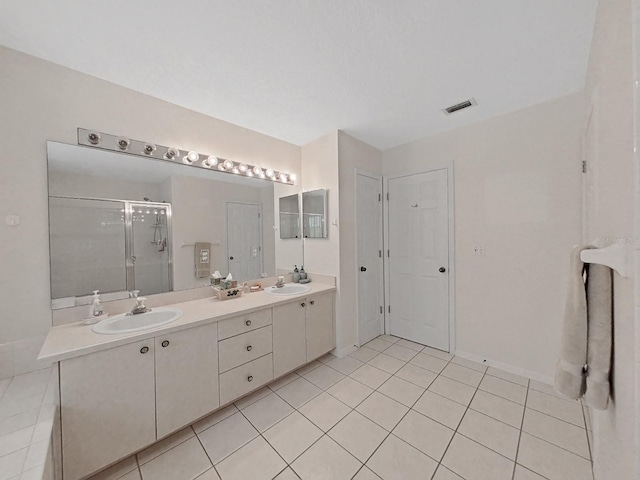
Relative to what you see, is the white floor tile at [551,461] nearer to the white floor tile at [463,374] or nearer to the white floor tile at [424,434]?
the white floor tile at [424,434]

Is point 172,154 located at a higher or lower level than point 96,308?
higher

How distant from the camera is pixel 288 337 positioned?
216cm

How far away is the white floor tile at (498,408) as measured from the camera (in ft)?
5.52

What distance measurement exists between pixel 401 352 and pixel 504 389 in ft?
3.04

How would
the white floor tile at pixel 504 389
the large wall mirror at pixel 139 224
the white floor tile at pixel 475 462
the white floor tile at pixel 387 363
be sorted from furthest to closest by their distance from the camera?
the white floor tile at pixel 387 363, the white floor tile at pixel 504 389, the large wall mirror at pixel 139 224, the white floor tile at pixel 475 462

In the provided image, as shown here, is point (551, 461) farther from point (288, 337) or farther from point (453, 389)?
point (288, 337)

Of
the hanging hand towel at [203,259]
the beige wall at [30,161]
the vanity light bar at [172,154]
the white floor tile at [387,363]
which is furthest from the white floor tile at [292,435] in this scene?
the vanity light bar at [172,154]

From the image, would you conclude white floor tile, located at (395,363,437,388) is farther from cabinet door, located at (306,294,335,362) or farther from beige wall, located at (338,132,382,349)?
cabinet door, located at (306,294,335,362)

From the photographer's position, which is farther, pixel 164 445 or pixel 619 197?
pixel 164 445

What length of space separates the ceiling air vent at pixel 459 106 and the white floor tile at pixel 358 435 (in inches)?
105

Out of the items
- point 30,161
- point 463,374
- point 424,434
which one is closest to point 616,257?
point 424,434

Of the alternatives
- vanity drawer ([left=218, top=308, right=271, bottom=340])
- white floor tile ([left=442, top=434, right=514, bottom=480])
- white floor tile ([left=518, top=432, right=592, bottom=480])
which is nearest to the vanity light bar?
vanity drawer ([left=218, top=308, right=271, bottom=340])

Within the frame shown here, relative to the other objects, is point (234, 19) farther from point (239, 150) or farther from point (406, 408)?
point (406, 408)

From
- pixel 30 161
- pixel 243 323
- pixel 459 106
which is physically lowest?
pixel 243 323
